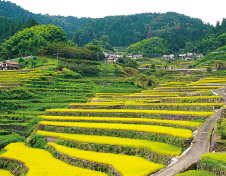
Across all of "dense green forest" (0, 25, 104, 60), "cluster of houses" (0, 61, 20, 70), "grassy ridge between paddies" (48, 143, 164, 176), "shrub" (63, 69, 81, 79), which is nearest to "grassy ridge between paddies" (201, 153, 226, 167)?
"grassy ridge between paddies" (48, 143, 164, 176)

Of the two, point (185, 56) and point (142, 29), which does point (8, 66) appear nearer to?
point (185, 56)

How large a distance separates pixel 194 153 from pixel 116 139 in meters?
A: 6.35

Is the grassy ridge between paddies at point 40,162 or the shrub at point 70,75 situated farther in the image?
the shrub at point 70,75

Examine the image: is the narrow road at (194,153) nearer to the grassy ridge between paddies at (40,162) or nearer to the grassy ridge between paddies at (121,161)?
the grassy ridge between paddies at (121,161)

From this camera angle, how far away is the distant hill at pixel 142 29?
11912 centimetres

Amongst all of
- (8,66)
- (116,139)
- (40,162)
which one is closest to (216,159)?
(116,139)

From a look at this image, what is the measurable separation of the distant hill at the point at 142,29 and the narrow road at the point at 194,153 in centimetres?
9374

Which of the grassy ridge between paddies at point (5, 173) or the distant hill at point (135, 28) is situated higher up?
the distant hill at point (135, 28)

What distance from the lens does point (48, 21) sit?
7431 inches

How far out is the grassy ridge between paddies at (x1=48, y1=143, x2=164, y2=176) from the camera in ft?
45.3

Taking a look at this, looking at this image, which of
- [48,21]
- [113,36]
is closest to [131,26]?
[113,36]

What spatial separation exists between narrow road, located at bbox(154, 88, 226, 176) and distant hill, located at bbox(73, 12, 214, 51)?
308ft

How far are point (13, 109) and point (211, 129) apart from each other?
2703cm

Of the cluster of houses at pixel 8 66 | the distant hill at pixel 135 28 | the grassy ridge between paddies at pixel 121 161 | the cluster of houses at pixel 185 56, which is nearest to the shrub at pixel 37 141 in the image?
the grassy ridge between paddies at pixel 121 161
